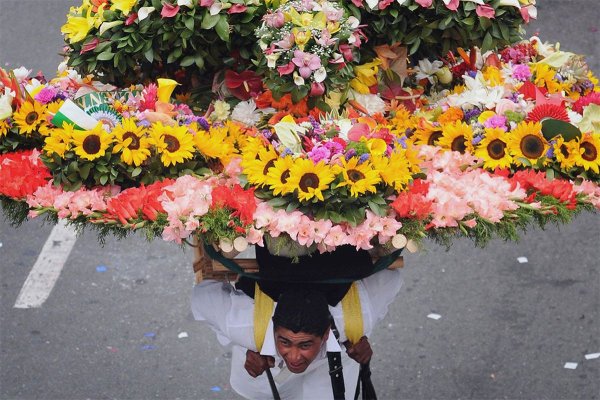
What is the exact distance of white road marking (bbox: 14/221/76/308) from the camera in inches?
252

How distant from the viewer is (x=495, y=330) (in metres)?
6.13

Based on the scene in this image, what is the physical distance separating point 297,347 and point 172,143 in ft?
2.71

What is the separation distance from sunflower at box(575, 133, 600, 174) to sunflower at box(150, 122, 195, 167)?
134 cm

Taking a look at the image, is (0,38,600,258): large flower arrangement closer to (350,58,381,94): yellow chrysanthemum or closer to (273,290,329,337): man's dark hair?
(350,58,381,94): yellow chrysanthemum

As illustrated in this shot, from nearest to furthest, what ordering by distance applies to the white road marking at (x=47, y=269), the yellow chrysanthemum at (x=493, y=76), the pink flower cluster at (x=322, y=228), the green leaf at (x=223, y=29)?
the pink flower cluster at (x=322, y=228) < the green leaf at (x=223, y=29) < the yellow chrysanthemum at (x=493, y=76) < the white road marking at (x=47, y=269)

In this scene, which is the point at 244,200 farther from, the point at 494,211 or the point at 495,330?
the point at 495,330

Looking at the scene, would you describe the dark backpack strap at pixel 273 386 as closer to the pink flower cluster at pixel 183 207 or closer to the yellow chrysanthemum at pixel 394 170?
the pink flower cluster at pixel 183 207

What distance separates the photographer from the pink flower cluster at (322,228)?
3578mm

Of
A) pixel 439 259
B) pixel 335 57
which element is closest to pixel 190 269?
pixel 439 259

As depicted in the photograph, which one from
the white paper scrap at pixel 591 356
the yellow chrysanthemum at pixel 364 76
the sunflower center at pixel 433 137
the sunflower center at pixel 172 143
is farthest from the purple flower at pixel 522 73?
the white paper scrap at pixel 591 356

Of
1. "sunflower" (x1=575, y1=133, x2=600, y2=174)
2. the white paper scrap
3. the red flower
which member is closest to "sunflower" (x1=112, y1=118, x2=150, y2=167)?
the red flower

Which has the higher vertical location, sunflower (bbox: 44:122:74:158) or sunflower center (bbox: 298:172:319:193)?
sunflower center (bbox: 298:172:319:193)

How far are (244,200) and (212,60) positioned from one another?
813 mm

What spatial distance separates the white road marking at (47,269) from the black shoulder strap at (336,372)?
8.00 feet
